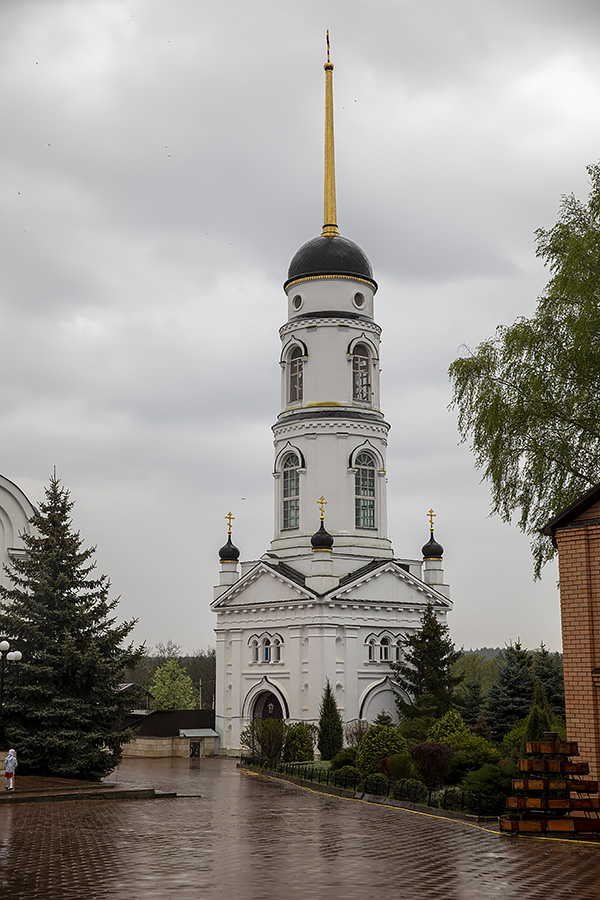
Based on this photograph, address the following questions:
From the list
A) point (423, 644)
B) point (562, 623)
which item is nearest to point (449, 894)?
point (562, 623)

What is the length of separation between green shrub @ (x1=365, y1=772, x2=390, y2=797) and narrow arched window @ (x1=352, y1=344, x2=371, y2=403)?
942 inches

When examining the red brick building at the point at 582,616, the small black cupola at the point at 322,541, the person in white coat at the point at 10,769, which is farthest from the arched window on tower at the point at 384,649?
the red brick building at the point at 582,616

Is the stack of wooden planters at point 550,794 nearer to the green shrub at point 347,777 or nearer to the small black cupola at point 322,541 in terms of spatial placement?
the green shrub at point 347,777

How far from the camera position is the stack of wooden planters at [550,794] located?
17.3m

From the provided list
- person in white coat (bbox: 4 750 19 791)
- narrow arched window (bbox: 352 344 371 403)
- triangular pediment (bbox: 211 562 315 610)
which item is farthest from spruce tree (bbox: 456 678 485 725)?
person in white coat (bbox: 4 750 19 791)

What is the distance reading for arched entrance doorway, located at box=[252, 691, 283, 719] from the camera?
1752 inches

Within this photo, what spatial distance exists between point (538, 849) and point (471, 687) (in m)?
25.6

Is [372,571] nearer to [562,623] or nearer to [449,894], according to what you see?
[562,623]

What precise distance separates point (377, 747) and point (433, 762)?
14.9 feet

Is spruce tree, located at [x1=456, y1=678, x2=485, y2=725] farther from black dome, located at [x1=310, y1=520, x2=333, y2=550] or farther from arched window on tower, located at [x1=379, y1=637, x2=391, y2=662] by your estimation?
black dome, located at [x1=310, y1=520, x2=333, y2=550]

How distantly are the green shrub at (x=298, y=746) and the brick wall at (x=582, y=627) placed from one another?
20432mm

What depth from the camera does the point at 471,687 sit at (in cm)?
4100

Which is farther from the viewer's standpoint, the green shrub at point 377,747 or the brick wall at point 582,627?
the green shrub at point 377,747

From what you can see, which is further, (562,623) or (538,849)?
(562,623)
